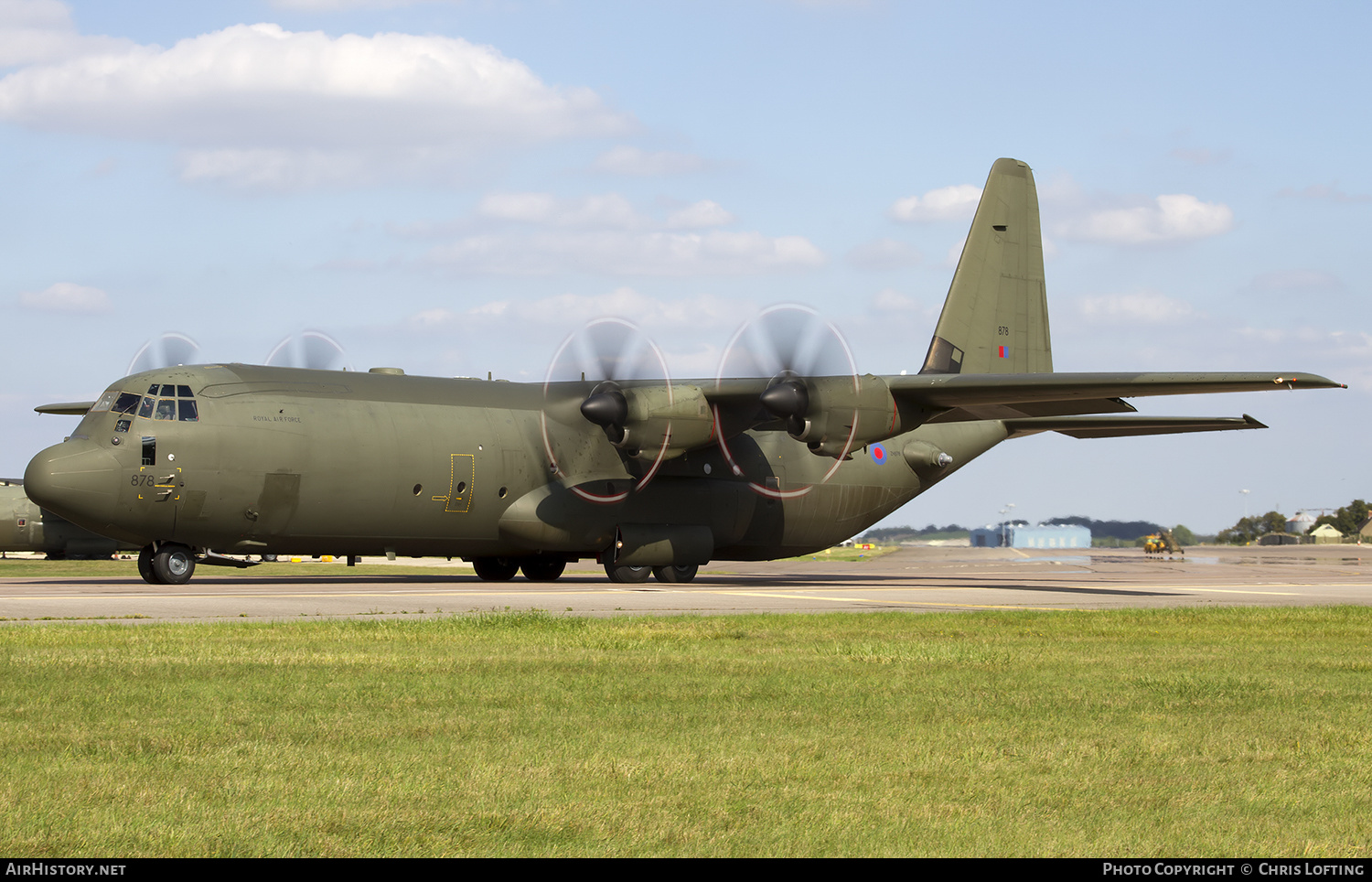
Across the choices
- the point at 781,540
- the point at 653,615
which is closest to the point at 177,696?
the point at 653,615

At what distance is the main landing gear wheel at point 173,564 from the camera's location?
27.9m

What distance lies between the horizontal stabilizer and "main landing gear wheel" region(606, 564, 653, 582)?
1052cm

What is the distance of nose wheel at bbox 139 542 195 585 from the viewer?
27.9 m

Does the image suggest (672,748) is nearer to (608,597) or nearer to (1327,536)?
(608,597)

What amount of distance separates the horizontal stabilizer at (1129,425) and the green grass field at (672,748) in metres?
19.6

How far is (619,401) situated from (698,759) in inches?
886

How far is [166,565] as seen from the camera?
27.9m

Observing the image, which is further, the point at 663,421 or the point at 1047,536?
the point at 1047,536

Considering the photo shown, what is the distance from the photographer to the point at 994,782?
7125mm

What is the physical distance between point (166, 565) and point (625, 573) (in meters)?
10.6

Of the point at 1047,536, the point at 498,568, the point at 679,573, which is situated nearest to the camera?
the point at 679,573

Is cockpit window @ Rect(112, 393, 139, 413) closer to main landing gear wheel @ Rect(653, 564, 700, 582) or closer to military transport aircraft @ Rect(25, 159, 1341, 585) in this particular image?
military transport aircraft @ Rect(25, 159, 1341, 585)

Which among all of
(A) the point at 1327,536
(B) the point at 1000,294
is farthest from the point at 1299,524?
(B) the point at 1000,294

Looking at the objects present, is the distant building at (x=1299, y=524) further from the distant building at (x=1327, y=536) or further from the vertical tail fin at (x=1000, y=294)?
the vertical tail fin at (x=1000, y=294)
